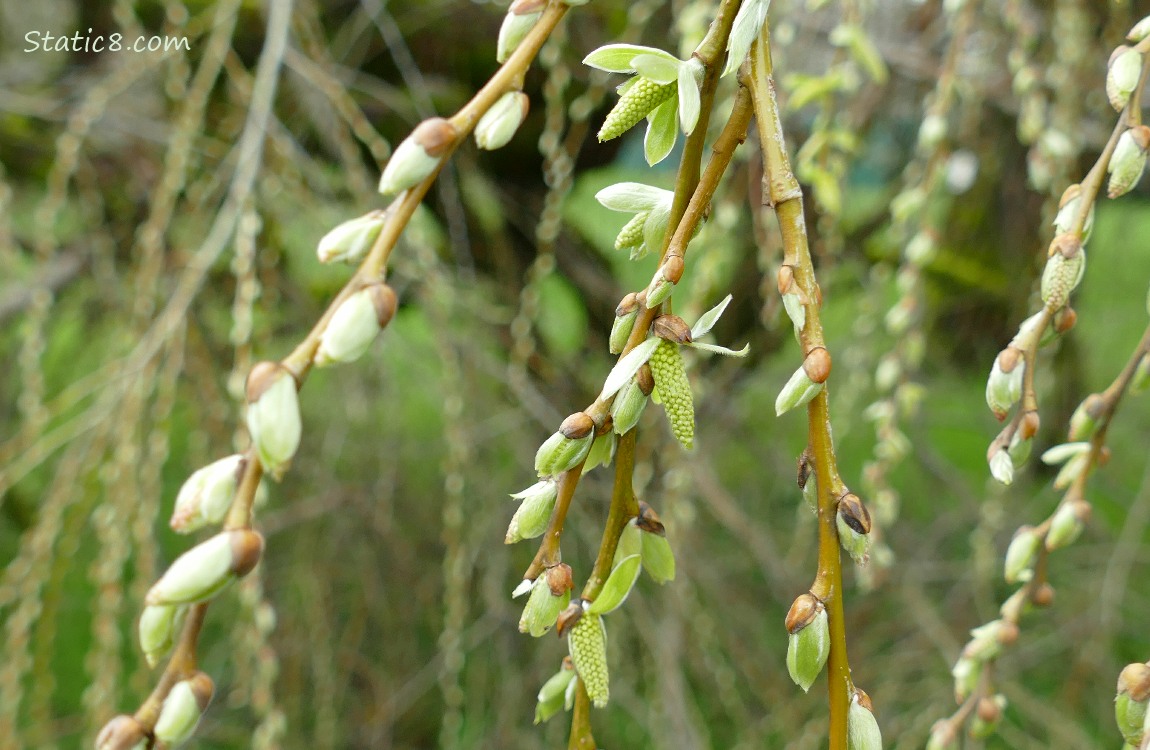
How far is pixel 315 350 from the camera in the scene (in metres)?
0.34

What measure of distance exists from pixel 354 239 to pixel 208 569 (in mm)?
132

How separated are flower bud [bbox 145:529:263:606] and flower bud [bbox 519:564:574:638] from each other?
0.37ft

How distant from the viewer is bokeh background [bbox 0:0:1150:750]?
1001 mm

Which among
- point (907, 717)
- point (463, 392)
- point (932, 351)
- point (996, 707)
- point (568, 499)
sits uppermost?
point (568, 499)

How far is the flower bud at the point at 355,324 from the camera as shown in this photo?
0.33m

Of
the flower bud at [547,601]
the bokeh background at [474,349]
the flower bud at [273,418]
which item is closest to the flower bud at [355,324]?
the flower bud at [273,418]

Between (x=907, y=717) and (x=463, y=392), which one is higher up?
(x=463, y=392)

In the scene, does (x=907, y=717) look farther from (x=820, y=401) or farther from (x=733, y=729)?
(x=820, y=401)

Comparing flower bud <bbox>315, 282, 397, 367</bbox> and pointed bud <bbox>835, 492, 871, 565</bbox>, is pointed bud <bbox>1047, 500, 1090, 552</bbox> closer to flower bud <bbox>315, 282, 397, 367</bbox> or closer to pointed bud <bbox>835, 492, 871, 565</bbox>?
pointed bud <bbox>835, 492, 871, 565</bbox>

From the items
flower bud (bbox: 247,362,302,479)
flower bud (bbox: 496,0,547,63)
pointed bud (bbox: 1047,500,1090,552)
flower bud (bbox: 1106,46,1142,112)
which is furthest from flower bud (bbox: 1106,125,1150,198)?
flower bud (bbox: 247,362,302,479)

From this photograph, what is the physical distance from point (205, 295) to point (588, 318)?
665mm

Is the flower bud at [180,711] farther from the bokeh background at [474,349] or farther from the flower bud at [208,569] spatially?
the bokeh background at [474,349]

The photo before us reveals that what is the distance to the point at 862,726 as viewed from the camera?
14.4 inches

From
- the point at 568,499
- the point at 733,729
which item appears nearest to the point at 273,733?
the point at 568,499
